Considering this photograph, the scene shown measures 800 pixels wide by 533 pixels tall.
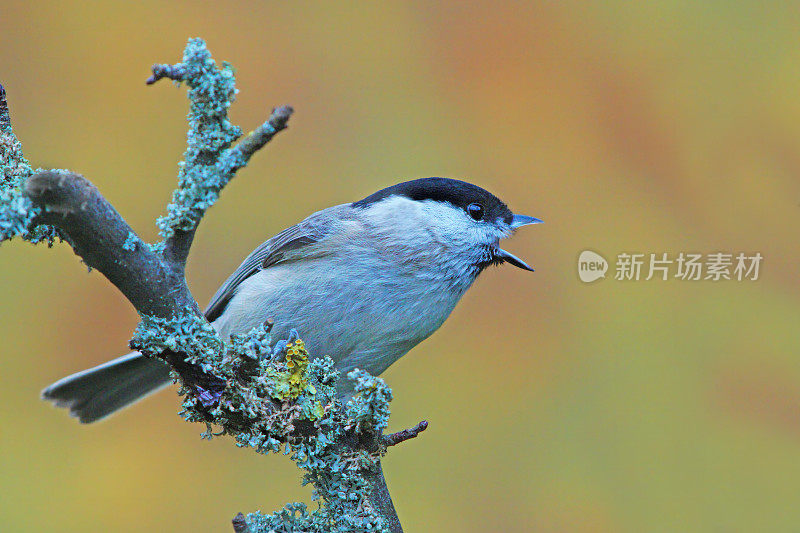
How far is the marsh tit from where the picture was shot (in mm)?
1942

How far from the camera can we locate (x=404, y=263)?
199cm

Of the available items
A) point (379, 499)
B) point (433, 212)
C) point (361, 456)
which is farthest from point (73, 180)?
point (433, 212)

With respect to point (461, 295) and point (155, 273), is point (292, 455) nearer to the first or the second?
point (155, 273)

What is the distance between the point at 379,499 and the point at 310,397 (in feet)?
0.92

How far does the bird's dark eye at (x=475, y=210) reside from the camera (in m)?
2.18

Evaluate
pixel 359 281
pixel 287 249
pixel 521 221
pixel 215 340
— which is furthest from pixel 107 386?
pixel 521 221

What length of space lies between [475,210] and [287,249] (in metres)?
0.59

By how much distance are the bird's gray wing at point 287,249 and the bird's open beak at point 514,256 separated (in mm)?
496

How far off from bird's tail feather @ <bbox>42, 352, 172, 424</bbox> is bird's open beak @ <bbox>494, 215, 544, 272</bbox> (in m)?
1.12

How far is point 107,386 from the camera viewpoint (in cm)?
216

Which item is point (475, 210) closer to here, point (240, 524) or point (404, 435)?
point (404, 435)

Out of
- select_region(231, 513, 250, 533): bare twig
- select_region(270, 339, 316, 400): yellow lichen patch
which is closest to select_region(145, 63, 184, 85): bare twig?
select_region(270, 339, 316, 400): yellow lichen patch

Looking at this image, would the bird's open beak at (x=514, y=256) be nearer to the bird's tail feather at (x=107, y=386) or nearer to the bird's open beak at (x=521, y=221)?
the bird's open beak at (x=521, y=221)

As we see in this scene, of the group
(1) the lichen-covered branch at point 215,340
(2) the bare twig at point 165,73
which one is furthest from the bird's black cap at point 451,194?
(2) the bare twig at point 165,73
